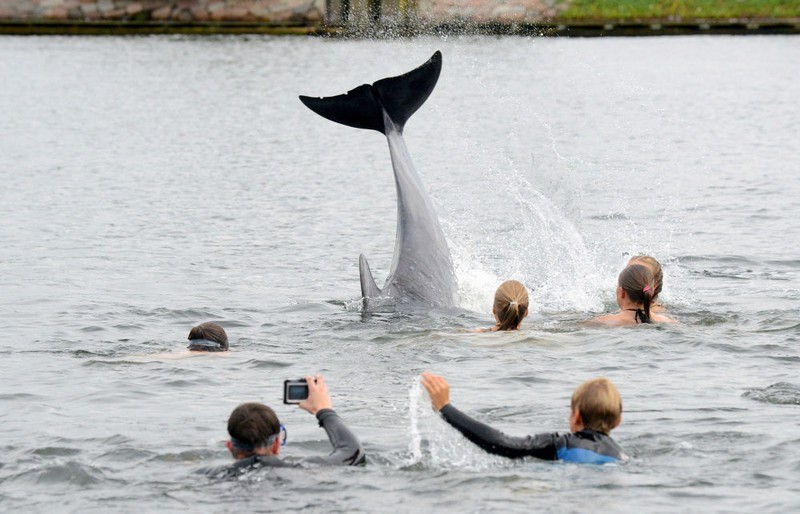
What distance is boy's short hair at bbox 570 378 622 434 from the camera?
407 inches

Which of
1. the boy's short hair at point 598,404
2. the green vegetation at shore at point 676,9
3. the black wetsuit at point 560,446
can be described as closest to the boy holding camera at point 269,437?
the black wetsuit at point 560,446

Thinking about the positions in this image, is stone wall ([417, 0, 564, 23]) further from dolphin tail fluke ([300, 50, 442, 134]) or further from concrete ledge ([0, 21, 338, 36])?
dolphin tail fluke ([300, 50, 442, 134])

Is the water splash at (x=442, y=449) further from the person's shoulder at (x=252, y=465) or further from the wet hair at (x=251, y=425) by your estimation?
the wet hair at (x=251, y=425)

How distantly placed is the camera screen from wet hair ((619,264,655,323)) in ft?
19.4

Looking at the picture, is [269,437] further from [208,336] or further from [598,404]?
[208,336]

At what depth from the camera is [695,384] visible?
13.7 m

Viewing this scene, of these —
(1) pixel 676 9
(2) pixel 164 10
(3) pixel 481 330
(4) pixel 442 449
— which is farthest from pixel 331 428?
(1) pixel 676 9

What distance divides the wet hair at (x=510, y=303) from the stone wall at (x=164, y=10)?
63079 mm

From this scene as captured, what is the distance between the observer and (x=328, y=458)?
10.7 meters

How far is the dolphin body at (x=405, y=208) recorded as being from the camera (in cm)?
1650

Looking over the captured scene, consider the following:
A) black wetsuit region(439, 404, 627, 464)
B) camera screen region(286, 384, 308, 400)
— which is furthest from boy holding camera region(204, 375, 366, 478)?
black wetsuit region(439, 404, 627, 464)

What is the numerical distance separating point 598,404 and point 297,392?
2.20m

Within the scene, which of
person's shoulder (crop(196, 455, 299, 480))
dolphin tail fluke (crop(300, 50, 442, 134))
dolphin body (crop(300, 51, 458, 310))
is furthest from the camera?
dolphin tail fluke (crop(300, 50, 442, 134))

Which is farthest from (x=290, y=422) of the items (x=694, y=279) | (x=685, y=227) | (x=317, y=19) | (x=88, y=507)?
(x=317, y=19)
